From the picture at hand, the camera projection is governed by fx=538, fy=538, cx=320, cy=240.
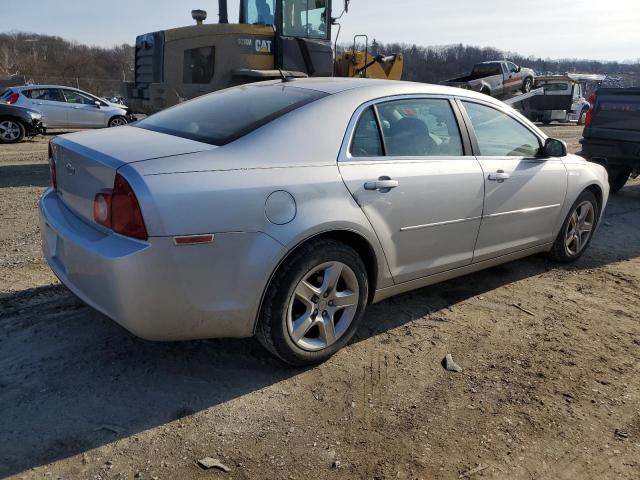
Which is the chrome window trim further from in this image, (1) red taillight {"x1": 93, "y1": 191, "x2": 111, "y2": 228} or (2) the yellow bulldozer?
(2) the yellow bulldozer

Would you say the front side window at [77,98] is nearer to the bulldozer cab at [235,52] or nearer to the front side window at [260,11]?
the bulldozer cab at [235,52]

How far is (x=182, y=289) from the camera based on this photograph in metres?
2.53

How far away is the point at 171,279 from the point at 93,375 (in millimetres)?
896

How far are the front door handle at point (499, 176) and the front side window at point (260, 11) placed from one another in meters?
7.50

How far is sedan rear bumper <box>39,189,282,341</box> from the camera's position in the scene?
245cm

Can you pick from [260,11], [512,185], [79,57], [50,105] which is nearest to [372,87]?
[512,185]

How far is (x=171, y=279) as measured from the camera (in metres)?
2.49

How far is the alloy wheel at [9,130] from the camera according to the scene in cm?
1317

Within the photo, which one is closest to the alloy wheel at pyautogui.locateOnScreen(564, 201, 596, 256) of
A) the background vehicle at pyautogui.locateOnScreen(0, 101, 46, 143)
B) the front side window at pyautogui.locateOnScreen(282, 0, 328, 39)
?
the front side window at pyautogui.locateOnScreen(282, 0, 328, 39)

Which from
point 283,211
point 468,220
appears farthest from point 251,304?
point 468,220

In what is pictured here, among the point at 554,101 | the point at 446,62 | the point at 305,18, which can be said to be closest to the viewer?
the point at 305,18

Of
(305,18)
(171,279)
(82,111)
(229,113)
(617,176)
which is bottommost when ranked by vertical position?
(617,176)

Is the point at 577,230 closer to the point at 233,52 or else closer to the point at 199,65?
the point at 233,52

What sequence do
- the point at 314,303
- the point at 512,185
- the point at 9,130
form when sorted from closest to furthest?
the point at 314,303 < the point at 512,185 < the point at 9,130
